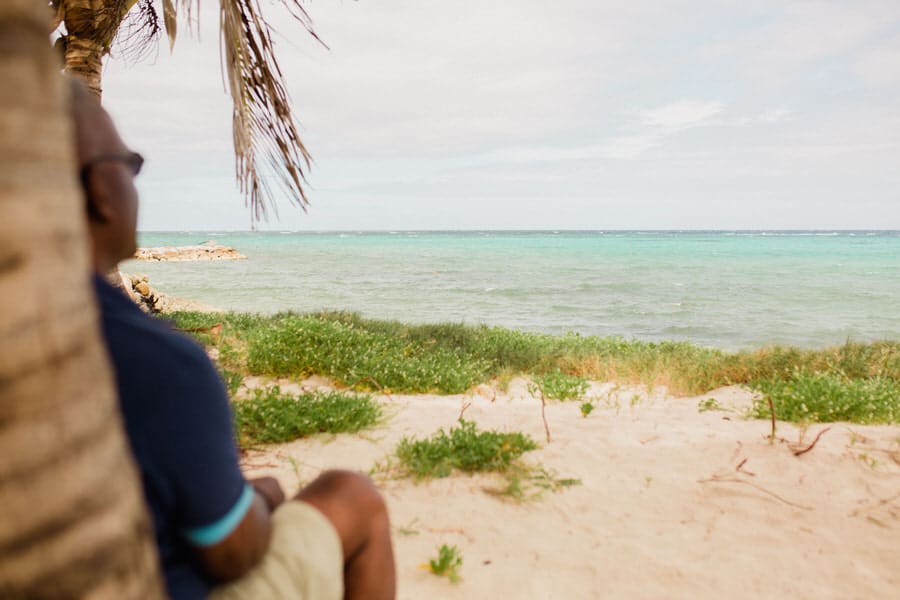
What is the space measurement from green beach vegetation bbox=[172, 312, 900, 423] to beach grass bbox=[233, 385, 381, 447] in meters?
1.09

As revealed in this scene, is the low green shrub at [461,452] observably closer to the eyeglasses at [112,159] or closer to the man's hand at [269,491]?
the man's hand at [269,491]

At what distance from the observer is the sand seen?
2.71 metres

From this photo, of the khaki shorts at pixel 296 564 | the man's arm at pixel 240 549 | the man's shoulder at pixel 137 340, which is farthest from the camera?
the khaki shorts at pixel 296 564

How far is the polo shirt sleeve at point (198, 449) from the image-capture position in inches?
48.0

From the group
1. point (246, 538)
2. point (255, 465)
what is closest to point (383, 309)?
point (255, 465)

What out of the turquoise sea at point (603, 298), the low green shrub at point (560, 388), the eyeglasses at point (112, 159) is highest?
the eyeglasses at point (112, 159)

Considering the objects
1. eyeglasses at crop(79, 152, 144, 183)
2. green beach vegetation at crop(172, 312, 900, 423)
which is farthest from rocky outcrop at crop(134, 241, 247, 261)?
eyeglasses at crop(79, 152, 144, 183)

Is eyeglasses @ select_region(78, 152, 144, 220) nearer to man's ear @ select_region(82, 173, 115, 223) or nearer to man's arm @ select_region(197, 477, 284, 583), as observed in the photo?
man's ear @ select_region(82, 173, 115, 223)

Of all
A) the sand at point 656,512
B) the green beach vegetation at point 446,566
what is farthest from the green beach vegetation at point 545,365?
the green beach vegetation at point 446,566

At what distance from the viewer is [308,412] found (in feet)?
15.1

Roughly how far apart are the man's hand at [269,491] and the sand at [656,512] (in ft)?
3.27

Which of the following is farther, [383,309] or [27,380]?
[383,309]

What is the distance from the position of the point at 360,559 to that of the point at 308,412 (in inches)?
112

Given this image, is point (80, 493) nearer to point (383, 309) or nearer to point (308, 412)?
point (308, 412)
